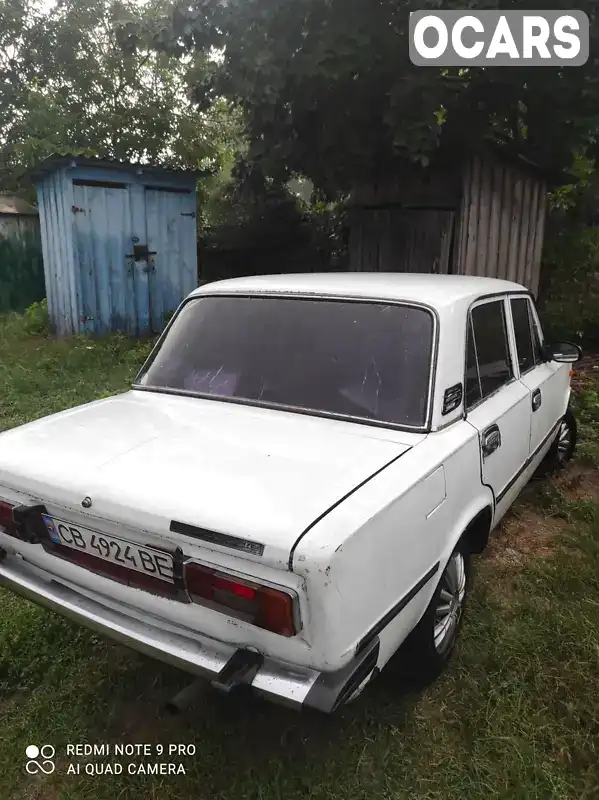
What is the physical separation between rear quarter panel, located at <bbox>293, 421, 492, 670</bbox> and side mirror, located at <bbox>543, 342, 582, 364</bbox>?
165cm

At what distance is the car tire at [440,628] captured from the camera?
2414 millimetres

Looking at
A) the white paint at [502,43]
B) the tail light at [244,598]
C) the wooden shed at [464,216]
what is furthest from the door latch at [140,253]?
the tail light at [244,598]

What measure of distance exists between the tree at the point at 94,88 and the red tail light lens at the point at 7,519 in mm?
13061

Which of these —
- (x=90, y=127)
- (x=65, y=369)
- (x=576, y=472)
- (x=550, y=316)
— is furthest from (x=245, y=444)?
(x=90, y=127)

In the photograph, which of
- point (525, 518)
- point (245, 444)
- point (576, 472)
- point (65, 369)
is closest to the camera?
point (245, 444)

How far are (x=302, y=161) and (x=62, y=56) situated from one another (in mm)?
9600

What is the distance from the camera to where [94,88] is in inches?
566

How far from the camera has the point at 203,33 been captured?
6.08 metres

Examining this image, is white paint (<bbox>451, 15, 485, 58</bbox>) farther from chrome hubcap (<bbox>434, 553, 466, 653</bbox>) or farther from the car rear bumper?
the car rear bumper

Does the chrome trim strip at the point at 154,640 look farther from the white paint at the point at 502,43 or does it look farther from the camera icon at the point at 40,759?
the white paint at the point at 502,43

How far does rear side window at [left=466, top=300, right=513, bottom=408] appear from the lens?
2852 mm

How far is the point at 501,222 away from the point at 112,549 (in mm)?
7083

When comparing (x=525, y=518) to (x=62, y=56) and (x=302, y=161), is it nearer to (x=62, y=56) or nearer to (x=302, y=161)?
(x=302, y=161)

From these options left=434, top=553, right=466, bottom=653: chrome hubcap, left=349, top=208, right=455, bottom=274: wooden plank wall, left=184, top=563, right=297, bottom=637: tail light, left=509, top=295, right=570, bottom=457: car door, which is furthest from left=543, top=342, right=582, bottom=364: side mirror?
left=349, top=208, right=455, bottom=274: wooden plank wall
